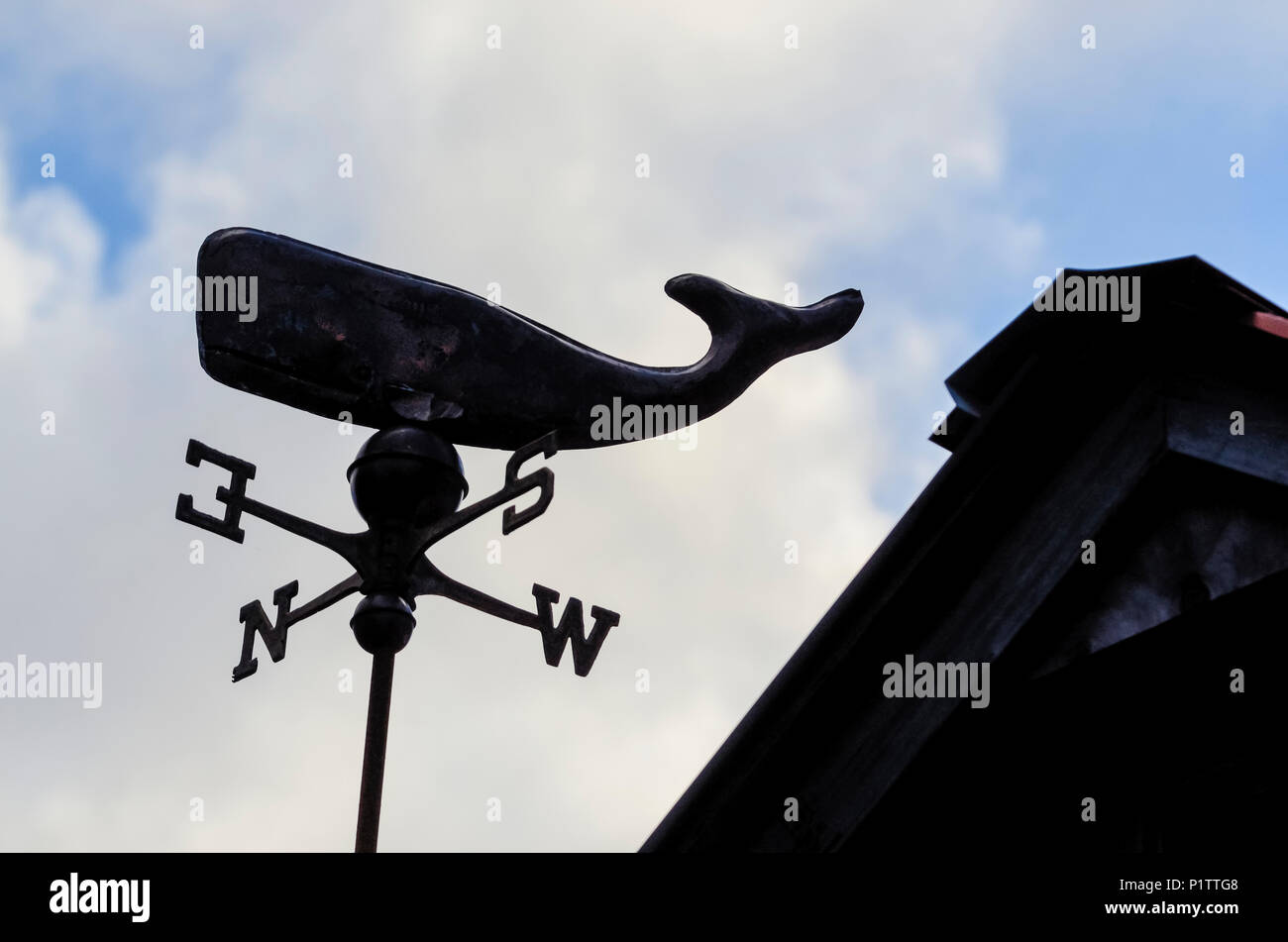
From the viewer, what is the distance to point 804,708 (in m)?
5.30

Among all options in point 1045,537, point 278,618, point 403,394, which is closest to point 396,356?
point 403,394

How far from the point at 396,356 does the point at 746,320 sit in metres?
1.05

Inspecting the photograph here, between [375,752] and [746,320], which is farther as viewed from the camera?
[746,320]

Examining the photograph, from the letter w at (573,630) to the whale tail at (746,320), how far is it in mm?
918

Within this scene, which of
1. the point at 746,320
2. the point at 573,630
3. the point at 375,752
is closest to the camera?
the point at 375,752

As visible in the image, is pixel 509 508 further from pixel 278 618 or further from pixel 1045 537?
pixel 1045 537

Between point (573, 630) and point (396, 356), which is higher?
point (396, 356)

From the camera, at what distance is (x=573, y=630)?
515 cm

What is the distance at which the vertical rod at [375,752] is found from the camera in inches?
178

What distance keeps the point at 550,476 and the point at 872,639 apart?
3.14 feet

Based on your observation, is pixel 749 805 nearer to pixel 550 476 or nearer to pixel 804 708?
pixel 804 708

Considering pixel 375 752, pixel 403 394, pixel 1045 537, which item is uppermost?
pixel 403 394

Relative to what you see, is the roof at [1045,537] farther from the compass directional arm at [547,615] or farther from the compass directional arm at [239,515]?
the compass directional arm at [239,515]
